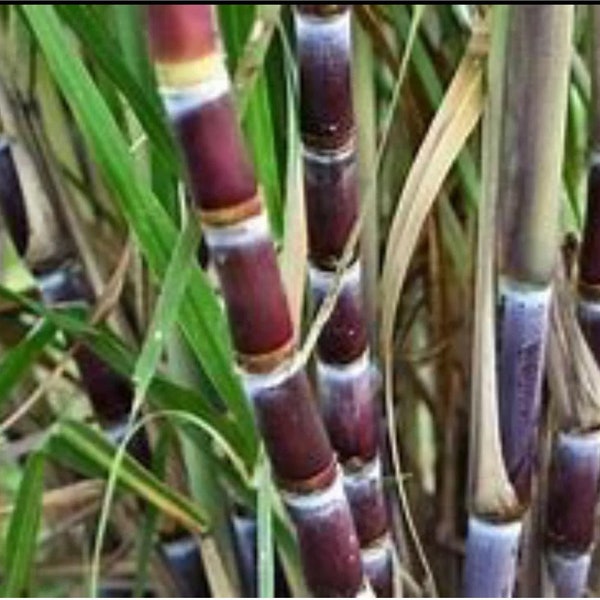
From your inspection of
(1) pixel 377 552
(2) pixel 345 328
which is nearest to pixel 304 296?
(2) pixel 345 328

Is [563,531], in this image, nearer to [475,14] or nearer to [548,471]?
[548,471]

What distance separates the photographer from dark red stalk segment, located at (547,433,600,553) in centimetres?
68

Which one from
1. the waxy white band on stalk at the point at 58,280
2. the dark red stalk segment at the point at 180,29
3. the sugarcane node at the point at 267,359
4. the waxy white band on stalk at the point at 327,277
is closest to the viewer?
the dark red stalk segment at the point at 180,29

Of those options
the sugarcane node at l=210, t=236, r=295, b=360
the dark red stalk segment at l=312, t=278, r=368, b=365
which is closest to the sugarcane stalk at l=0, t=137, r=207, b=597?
the dark red stalk segment at l=312, t=278, r=368, b=365

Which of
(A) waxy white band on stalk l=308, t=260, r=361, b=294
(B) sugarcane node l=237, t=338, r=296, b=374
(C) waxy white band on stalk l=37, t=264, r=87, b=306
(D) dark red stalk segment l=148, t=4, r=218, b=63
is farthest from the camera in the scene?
(C) waxy white band on stalk l=37, t=264, r=87, b=306

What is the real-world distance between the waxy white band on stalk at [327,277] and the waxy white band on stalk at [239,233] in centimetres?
16

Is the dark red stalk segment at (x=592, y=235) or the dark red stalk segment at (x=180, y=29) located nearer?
the dark red stalk segment at (x=180, y=29)

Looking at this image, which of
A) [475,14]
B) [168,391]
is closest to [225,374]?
[168,391]

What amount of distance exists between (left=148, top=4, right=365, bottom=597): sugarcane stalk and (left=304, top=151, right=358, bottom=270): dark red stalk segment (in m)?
0.08

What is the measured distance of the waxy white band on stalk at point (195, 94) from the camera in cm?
39

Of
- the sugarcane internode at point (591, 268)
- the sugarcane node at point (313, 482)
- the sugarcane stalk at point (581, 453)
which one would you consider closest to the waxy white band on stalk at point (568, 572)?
the sugarcane stalk at point (581, 453)

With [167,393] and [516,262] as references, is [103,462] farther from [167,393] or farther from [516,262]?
[516,262]

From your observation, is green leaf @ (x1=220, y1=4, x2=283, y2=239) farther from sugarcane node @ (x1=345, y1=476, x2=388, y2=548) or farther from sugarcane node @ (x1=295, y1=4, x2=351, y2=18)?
sugarcane node @ (x1=345, y1=476, x2=388, y2=548)

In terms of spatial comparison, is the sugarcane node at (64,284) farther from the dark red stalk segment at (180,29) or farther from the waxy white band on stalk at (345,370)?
the dark red stalk segment at (180,29)
